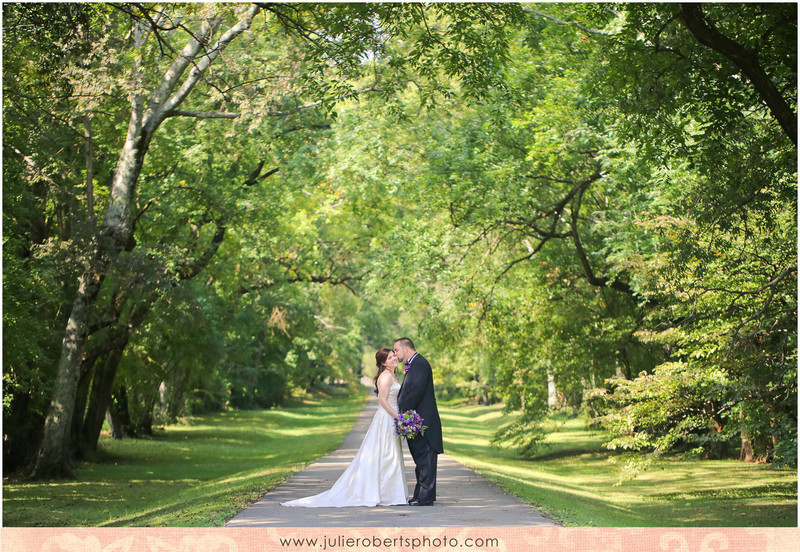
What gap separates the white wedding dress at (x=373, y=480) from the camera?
10305 mm

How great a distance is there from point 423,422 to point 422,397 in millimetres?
338

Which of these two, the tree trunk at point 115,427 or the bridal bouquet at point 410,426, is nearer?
the bridal bouquet at point 410,426

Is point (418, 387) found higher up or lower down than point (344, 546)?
higher up

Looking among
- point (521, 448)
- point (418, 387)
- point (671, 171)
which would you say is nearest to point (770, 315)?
point (671, 171)

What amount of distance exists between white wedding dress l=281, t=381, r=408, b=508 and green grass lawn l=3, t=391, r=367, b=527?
124 centimetres

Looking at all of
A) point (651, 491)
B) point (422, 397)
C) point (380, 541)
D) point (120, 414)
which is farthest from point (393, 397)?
point (120, 414)

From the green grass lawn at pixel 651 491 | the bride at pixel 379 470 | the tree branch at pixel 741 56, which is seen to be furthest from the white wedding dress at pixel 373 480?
the tree branch at pixel 741 56

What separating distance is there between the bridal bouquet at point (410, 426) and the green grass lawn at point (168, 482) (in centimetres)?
238

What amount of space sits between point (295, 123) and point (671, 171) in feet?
32.1

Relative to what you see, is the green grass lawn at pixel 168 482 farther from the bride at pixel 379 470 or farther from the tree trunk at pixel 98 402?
the bride at pixel 379 470

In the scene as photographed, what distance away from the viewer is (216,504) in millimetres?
10867

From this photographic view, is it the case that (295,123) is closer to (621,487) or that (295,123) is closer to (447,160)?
(447,160)

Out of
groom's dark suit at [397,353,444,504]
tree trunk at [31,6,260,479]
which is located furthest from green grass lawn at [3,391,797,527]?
groom's dark suit at [397,353,444,504]

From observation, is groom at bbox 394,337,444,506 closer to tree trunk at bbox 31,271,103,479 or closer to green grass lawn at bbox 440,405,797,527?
green grass lawn at bbox 440,405,797,527
